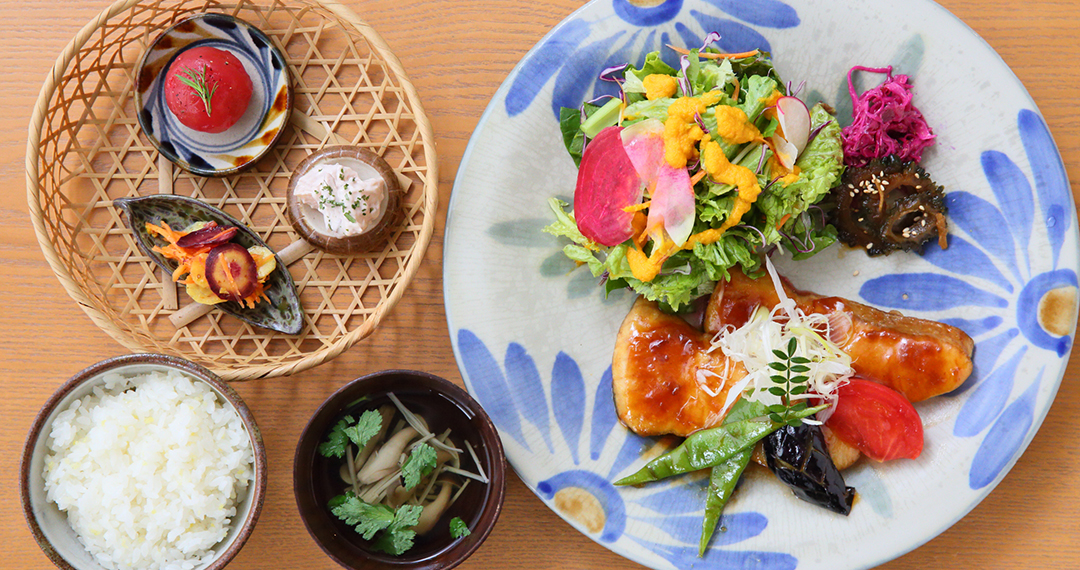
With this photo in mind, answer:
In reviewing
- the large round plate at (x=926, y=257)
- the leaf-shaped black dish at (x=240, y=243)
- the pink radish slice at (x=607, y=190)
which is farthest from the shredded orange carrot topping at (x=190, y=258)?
the pink radish slice at (x=607, y=190)

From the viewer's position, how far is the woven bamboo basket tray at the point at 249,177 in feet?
7.57

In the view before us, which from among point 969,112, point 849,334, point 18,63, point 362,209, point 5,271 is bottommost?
point 849,334

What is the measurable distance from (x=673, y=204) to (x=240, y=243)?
167 centimetres

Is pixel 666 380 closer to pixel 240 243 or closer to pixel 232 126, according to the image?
pixel 240 243

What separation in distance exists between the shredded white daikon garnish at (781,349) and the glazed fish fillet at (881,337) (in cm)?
4

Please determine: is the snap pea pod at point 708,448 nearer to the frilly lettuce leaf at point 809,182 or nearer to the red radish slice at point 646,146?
the frilly lettuce leaf at point 809,182

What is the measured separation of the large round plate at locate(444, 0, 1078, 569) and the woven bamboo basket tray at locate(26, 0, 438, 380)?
43cm

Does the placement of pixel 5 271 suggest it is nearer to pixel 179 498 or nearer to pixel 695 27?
pixel 179 498

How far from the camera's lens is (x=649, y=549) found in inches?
87.2

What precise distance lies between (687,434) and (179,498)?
1.83 m

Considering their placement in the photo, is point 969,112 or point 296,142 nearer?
point 969,112

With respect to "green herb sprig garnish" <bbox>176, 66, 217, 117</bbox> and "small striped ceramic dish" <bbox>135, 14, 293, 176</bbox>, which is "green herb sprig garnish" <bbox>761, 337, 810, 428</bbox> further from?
"green herb sprig garnish" <bbox>176, 66, 217, 117</bbox>

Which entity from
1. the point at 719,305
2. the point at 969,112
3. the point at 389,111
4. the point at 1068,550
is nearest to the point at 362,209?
the point at 389,111

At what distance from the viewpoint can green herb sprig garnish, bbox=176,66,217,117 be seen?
2.11 m
